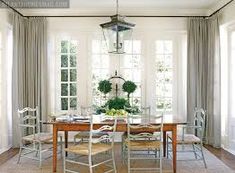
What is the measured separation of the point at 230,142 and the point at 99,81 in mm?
2942

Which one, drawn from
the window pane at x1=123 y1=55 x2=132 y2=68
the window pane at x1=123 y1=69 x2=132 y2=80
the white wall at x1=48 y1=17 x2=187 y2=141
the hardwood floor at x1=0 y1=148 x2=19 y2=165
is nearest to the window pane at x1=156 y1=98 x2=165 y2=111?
the white wall at x1=48 y1=17 x2=187 y2=141

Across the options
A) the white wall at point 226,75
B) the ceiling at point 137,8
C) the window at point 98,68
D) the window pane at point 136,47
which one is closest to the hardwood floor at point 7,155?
the window at point 98,68

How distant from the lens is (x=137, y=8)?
693 centimetres

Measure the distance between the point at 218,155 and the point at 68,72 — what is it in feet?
11.5

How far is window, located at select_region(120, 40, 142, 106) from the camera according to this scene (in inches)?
281

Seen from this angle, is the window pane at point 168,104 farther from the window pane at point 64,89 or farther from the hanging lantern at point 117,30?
the hanging lantern at point 117,30

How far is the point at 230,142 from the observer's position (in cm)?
611

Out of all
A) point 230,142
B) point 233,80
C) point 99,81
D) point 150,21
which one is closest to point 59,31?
point 99,81

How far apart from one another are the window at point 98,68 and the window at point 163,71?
113cm

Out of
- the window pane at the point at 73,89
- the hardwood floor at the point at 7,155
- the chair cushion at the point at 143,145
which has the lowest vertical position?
the hardwood floor at the point at 7,155

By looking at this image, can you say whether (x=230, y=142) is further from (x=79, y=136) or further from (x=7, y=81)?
(x=7, y=81)

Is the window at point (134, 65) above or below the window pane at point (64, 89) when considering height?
above

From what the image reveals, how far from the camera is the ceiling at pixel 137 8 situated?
257 inches

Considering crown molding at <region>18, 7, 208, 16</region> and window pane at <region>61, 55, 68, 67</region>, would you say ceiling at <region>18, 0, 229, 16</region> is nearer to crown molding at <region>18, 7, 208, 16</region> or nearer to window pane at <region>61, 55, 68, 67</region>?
crown molding at <region>18, 7, 208, 16</region>
